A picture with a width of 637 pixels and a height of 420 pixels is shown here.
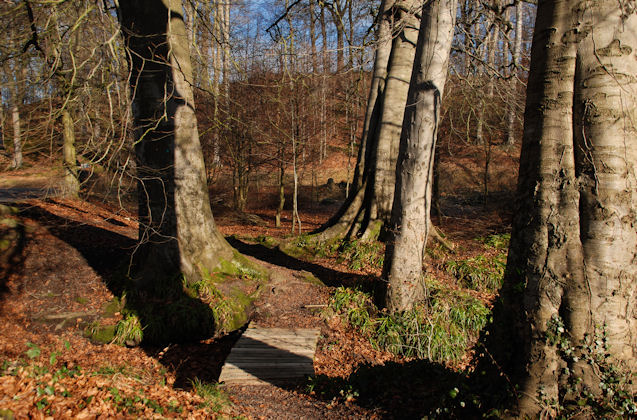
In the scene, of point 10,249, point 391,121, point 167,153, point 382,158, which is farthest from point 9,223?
point 391,121

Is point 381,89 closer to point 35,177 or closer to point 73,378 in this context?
point 73,378

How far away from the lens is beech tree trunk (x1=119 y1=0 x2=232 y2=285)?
6.08 metres

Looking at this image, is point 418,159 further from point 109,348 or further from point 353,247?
point 109,348

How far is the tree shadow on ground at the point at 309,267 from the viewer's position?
672 cm

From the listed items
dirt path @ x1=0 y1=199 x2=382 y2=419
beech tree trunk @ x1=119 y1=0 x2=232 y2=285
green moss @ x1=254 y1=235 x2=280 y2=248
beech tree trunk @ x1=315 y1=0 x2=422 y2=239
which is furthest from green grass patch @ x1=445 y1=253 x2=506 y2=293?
beech tree trunk @ x1=119 y1=0 x2=232 y2=285

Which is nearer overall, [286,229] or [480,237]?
[480,237]

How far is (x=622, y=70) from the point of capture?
8.21 ft

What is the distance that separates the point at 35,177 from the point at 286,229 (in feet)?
43.3

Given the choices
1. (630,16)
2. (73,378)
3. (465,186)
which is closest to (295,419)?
(73,378)

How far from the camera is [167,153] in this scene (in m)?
6.28

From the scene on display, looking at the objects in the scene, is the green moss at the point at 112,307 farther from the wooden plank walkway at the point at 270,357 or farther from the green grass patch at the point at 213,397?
the green grass patch at the point at 213,397

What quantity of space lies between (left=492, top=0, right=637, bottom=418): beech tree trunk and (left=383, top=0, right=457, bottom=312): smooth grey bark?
100 inches

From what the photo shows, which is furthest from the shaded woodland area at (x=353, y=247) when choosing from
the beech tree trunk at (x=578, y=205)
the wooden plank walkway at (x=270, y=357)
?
the wooden plank walkway at (x=270, y=357)

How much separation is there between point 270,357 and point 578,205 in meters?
3.84
